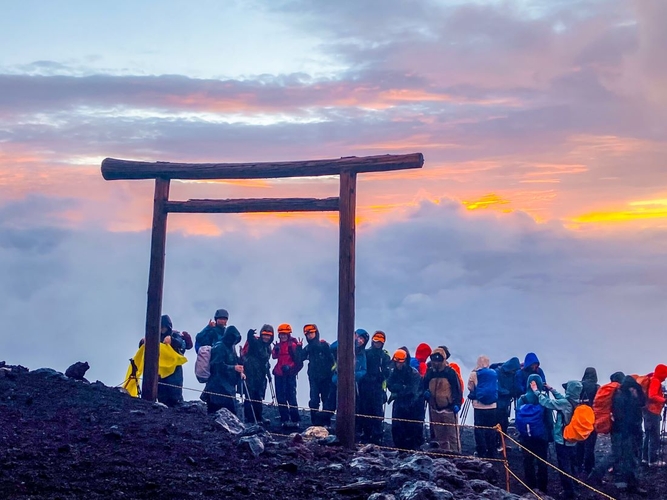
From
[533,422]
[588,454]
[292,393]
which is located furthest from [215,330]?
[588,454]

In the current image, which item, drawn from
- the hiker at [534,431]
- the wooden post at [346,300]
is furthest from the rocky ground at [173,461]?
the wooden post at [346,300]

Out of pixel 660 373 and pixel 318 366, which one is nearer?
pixel 660 373

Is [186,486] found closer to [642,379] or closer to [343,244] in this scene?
[343,244]

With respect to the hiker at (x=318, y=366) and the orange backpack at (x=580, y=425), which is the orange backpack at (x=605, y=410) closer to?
the orange backpack at (x=580, y=425)

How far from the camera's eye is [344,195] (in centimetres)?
1680

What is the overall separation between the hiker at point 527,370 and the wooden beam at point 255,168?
4900mm

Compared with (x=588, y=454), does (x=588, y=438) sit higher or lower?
higher

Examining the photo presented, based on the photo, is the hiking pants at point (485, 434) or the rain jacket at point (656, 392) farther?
the rain jacket at point (656, 392)

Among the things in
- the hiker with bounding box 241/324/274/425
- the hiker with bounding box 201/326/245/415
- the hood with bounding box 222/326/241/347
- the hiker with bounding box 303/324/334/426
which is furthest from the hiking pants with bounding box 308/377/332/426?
the hood with bounding box 222/326/241/347

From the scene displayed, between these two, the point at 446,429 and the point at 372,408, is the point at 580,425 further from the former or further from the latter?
the point at 372,408

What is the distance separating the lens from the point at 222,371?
18.4m

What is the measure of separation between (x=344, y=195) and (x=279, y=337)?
496cm

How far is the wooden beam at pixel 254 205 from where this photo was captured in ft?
56.1

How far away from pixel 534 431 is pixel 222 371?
6.72m
